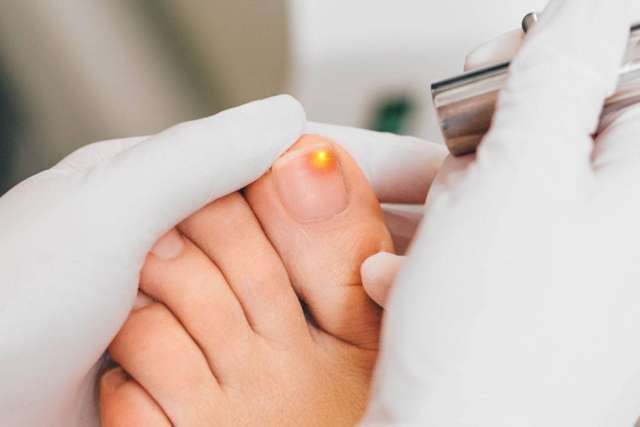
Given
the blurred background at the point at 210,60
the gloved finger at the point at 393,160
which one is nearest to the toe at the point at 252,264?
the gloved finger at the point at 393,160

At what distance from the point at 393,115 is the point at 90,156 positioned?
0.51 metres

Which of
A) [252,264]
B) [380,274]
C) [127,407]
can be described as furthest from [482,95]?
[127,407]

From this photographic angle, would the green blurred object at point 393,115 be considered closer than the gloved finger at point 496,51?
No

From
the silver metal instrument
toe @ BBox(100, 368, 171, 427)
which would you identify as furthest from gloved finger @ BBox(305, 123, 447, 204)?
toe @ BBox(100, 368, 171, 427)

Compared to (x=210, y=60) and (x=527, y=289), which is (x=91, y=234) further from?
(x=210, y=60)

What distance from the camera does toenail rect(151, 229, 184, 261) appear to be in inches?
27.5

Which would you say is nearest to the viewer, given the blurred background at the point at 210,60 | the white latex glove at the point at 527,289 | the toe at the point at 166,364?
the white latex glove at the point at 527,289

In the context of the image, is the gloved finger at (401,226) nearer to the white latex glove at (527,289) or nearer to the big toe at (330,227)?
the big toe at (330,227)

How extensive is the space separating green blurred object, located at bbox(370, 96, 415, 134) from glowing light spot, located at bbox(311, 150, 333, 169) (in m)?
0.43

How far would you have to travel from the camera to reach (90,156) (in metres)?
0.71

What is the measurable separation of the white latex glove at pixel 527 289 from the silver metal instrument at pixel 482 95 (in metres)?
0.04

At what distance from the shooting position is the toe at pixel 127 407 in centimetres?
69

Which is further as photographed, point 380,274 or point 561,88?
point 380,274

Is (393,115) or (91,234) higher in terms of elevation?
(91,234)
